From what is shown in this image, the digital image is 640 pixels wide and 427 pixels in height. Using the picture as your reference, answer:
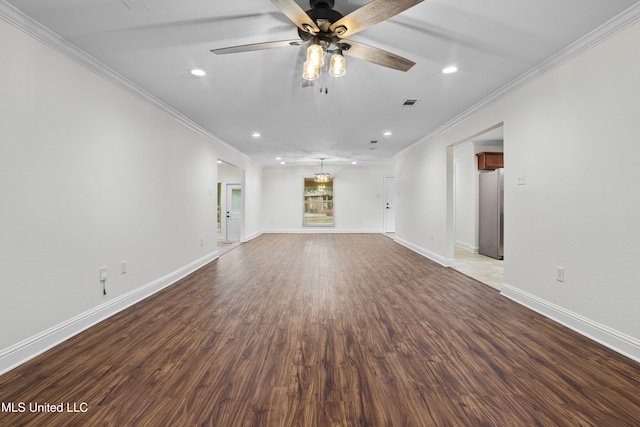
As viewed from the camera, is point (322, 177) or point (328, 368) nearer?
point (328, 368)

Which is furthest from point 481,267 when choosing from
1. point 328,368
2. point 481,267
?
point 328,368

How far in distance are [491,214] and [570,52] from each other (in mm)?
3933

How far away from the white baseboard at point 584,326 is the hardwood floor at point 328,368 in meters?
0.09

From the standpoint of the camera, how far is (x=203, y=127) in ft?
15.7

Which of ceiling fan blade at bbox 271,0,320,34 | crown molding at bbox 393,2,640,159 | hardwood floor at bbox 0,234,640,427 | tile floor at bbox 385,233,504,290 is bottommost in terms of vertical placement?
hardwood floor at bbox 0,234,640,427

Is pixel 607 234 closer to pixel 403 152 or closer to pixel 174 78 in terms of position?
pixel 174 78

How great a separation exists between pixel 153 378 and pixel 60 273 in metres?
1.33

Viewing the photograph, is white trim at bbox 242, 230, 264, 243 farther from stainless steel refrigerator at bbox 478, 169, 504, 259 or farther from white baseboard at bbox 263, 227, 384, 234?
stainless steel refrigerator at bbox 478, 169, 504, 259

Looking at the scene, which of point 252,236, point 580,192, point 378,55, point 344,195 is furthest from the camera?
point 344,195

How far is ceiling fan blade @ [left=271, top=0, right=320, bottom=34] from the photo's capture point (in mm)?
1496

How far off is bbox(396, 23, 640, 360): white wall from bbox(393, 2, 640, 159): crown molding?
5 centimetres

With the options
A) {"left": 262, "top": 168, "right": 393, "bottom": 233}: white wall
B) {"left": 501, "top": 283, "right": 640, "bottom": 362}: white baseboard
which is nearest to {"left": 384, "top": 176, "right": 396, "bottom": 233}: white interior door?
{"left": 262, "top": 168, "right": 393, "bottom": 233}: white wall

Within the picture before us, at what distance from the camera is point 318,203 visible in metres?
10.4

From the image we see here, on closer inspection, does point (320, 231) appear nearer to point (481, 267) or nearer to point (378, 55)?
point (481, 267)
